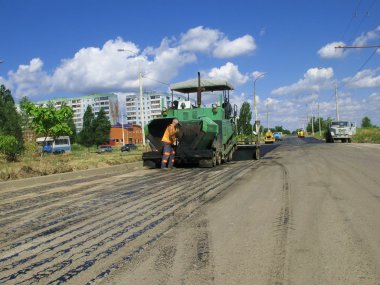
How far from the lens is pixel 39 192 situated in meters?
9.90

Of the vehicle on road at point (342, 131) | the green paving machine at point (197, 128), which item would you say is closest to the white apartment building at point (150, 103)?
the green paving machine at point (197, 128)

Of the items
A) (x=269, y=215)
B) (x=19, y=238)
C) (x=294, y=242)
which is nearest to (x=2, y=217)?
(x=19, y=238)

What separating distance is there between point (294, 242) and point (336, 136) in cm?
3878

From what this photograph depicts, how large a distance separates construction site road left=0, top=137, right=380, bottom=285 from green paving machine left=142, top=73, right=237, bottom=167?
18.6 ft

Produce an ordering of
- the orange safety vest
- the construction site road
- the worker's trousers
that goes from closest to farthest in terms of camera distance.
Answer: the construction site road
the orange safety vest
the worker's trousers

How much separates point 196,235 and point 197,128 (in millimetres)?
9775

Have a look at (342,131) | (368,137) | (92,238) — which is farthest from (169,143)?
(368,137)

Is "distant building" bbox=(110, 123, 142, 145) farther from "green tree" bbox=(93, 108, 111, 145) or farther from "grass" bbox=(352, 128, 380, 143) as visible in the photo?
"grass" bbox=(352, 128, 380, 143)

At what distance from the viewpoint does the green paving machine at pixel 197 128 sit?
594 inches

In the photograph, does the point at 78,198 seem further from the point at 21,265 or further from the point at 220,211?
the point at 21,265

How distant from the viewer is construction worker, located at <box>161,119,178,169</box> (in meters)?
→ 14.7

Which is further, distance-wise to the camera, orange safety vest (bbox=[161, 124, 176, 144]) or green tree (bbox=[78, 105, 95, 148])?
green tree (bbox=[78, 105, 95, 148])

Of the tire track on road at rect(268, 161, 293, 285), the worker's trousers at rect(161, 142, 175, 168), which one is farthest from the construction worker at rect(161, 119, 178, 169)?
the tire track on road at rect(268, 161, 293, 285)

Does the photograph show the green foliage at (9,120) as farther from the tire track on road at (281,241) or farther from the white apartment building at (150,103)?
the tire track on road at (281,241)
